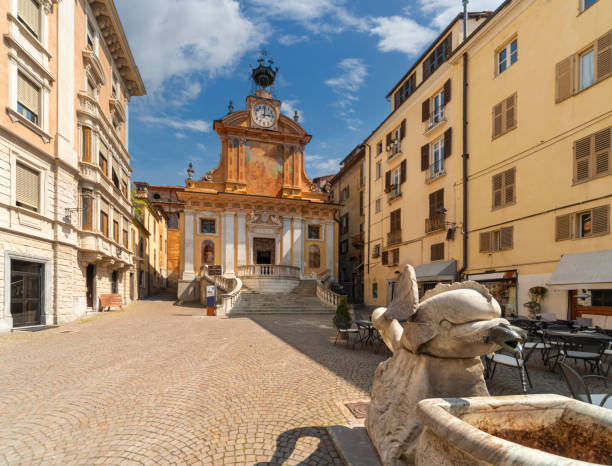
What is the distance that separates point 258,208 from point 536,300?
21.8m

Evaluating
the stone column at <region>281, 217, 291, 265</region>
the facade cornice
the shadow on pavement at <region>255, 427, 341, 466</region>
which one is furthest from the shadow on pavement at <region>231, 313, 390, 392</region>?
the facade cornice

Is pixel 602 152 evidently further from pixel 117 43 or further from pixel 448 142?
pixel 117 43

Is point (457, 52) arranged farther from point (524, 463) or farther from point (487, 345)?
point (524, 463)

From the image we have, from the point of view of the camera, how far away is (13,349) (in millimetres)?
8398

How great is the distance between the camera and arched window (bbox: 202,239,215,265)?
27.2 metres

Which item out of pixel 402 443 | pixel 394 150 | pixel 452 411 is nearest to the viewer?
pixel 452 411

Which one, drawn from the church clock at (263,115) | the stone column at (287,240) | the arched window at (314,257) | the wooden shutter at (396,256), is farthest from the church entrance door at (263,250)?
the wooden shutter at (396,256)

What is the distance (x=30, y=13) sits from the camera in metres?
12.9

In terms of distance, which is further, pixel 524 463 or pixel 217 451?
pixel 217 451

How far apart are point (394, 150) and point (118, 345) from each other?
776 inches

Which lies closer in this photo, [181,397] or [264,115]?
[181,397]

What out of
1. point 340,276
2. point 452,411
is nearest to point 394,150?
point 340,276

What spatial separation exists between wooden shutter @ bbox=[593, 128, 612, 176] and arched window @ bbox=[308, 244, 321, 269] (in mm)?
21700

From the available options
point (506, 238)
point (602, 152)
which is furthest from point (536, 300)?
point (602, 152)
